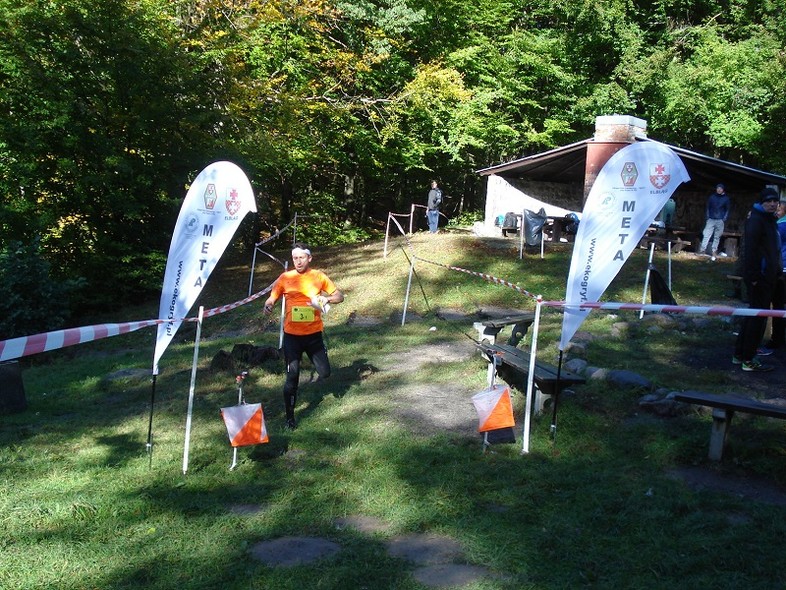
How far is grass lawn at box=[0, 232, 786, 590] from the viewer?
164 inches

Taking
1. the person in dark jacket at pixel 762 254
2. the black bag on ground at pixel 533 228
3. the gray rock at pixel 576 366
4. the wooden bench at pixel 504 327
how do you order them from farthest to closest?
the black bag on ground at pixel 533 228 < the wooden bench at pixel 504 327 < the gray rock at pixel 576 366 < the person in dark jacket at pixel 762 254

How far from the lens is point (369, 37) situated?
23.8 meters

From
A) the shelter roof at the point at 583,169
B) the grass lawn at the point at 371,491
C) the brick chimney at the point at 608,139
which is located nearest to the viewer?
the grass lawn at the point at 371,491

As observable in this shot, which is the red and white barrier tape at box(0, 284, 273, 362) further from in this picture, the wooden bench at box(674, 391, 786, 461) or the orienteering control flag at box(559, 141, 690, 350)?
the wooden bench at box(674, 391, 786, 461)

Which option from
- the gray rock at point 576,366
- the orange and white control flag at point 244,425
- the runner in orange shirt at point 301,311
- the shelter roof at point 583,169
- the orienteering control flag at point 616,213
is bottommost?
the orange and white control flag at point 244,425

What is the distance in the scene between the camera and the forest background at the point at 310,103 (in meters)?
16.5

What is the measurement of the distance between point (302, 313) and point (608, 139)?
1551cm

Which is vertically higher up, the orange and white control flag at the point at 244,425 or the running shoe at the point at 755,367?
the running shoe at the point at 755,367

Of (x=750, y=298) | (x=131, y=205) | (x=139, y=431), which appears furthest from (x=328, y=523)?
(x=131, y=205)

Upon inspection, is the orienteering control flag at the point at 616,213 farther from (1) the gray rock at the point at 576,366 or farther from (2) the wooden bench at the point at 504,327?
(2) the wooden bench at the point at 504,327

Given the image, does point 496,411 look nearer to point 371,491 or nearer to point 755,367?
point 371,491

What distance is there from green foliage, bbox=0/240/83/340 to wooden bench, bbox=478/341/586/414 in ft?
31.4

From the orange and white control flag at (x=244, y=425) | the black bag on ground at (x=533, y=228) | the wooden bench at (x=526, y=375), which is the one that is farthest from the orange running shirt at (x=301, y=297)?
the black bag on ground at (x=533, y=228)

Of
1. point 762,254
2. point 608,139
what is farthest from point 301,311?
point 608,139
